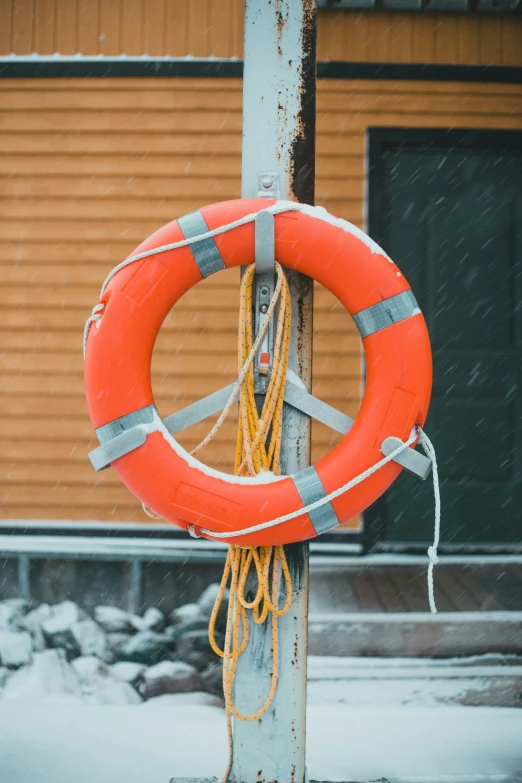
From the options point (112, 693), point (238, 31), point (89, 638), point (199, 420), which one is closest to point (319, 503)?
point (199, 420)

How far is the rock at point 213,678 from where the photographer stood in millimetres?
2946

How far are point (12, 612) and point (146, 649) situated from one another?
731 millimetres

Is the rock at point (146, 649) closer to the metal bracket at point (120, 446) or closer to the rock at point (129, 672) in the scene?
the rock at point (129, 672)

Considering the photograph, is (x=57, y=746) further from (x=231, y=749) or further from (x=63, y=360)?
(x=63, y=360)

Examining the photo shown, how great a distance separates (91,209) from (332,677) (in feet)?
8.38

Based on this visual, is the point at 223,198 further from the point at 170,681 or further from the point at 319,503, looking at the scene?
the point at 319,503

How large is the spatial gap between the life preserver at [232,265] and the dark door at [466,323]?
7.09ft

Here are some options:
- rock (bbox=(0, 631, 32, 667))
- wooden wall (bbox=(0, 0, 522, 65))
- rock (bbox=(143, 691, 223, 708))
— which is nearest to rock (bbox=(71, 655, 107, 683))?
rock (bbox=(0, 631, 32, 667))

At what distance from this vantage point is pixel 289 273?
1.72 m

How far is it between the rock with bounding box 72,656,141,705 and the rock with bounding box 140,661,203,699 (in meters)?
0.06

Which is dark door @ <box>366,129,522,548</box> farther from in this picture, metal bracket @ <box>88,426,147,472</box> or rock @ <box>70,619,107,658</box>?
metal bracket @ <box>88,426,147,472</box>

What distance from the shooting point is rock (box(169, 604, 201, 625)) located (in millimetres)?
3394

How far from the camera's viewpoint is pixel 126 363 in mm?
1688

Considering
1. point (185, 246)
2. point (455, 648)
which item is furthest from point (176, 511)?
point (455, 648)
